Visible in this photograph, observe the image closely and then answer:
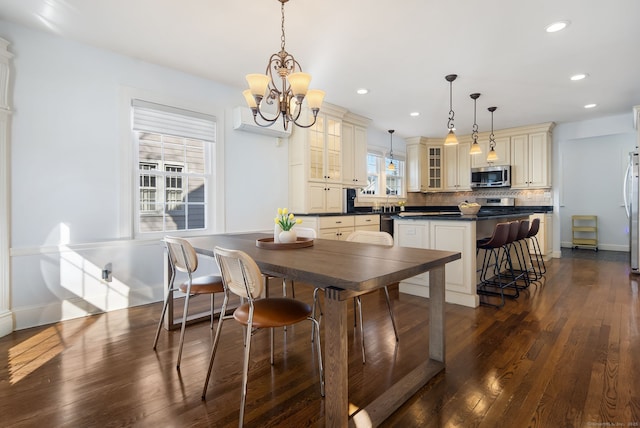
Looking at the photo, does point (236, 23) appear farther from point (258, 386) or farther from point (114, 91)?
point (258, 386)

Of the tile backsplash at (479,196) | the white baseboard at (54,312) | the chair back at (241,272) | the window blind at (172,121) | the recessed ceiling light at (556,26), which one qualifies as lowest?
the white baseboard at (54,312)

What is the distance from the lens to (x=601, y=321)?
280 cm

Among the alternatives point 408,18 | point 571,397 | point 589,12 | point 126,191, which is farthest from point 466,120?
point 126,191

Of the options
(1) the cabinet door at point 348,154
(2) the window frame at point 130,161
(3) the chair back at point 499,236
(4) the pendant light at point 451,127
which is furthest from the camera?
(1) the cabinet door at point 348,154

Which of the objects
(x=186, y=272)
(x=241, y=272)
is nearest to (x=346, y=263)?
(x=241, y=272)

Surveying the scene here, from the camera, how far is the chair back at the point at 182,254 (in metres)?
2.06

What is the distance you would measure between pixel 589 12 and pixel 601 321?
8.44 feet

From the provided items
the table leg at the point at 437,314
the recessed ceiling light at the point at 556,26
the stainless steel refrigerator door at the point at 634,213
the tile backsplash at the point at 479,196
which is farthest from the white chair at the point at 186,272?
the tile backsplash at the point at 479,196

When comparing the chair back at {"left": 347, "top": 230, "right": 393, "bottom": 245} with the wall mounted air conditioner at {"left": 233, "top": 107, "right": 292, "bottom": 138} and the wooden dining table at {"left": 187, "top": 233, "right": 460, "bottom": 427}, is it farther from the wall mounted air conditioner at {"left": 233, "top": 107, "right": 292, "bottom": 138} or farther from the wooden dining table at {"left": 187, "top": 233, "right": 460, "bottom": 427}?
the wall mounted air conditioner at {"left": 233, "top": 107, "right": 292, "bottom": 138}

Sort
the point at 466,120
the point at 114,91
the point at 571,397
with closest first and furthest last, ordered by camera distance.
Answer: the point at 571,397
the point at 114,91
the point at 466,120

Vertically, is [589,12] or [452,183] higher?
[589,12]

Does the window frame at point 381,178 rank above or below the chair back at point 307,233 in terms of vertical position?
above

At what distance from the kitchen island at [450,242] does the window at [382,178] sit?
2.65m

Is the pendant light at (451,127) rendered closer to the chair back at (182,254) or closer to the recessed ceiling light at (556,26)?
the recessed ceiling light at (556,26)
